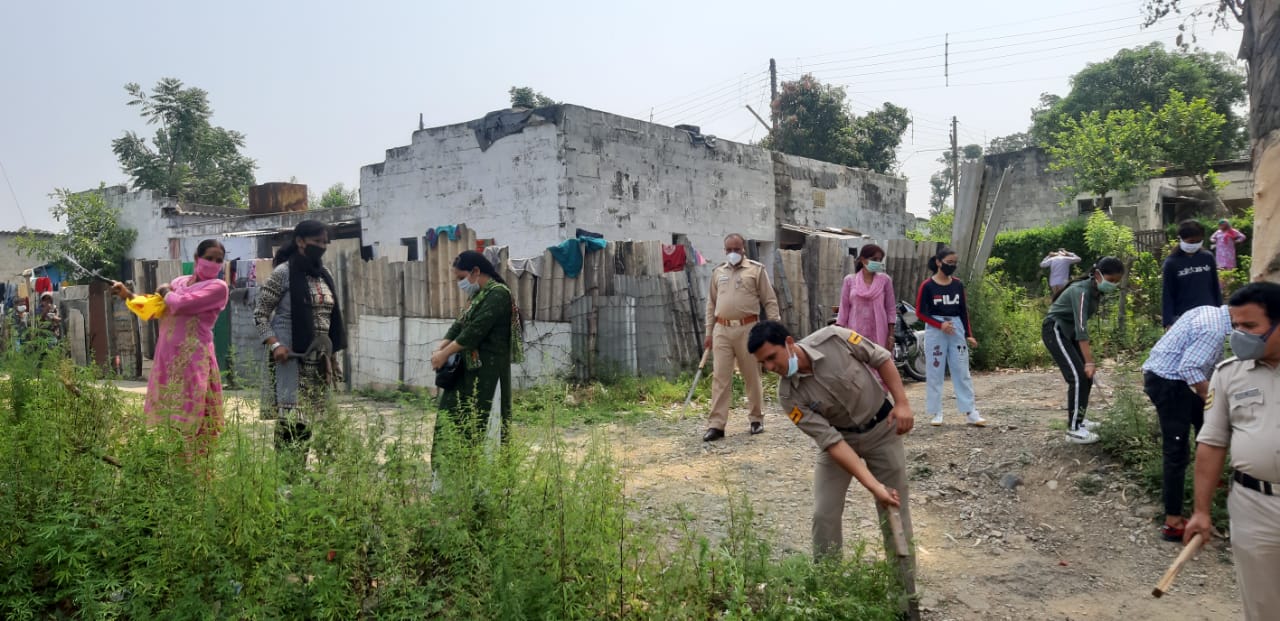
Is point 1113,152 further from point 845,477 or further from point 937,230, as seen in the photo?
point 845,477

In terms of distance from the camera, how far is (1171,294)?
633cm

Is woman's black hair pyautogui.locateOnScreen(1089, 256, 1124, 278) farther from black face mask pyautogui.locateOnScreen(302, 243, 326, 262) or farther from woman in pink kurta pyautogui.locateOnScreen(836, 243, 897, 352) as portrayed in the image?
black face mask pyautogui.locateOnScreen(302, 243, 326, 262)

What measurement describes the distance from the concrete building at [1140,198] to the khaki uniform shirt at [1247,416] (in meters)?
18.9

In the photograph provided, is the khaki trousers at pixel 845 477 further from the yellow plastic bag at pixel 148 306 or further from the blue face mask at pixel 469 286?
the yellow plastic bag at pixel 148 306

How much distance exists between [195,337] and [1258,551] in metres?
5.08

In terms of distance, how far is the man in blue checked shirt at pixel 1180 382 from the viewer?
4344 millimetres

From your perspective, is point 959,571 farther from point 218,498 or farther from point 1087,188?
point 1087,188

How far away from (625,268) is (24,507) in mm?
7227

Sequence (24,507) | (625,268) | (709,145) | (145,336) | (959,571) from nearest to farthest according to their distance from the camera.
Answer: (24,507) → (959,571) → (625,268) → (145,336) → (709,145)

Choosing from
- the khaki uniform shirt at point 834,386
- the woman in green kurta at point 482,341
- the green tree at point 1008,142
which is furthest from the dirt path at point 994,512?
the green tree at point 1008,142

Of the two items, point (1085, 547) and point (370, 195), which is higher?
point (370, 195)

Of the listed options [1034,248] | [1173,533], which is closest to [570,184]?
[1173,533]

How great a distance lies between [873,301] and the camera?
8109mm

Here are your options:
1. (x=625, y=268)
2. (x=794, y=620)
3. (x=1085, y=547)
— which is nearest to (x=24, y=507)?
(x=794, y=620)
